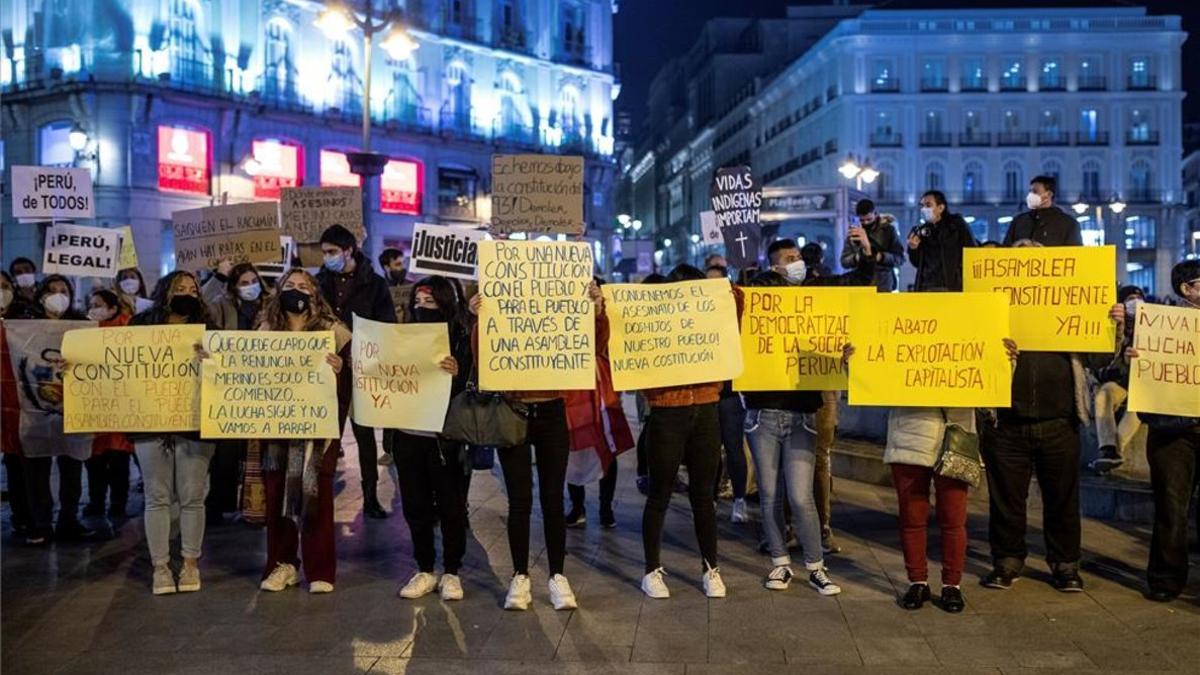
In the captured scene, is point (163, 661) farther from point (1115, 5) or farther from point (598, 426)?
point (1115, 5)

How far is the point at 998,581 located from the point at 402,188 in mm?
40038

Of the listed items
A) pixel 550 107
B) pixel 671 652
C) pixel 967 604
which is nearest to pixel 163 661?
pixel 671 652

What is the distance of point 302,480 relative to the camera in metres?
6.83

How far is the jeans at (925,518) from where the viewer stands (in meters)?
6.48

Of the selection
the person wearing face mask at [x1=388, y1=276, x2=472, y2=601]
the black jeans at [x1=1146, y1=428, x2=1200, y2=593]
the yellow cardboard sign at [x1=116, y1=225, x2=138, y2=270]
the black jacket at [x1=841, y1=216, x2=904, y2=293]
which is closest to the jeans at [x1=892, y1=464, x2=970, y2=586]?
the black jeans at [x1=1146, y1=428, x2=1200, y2=593]

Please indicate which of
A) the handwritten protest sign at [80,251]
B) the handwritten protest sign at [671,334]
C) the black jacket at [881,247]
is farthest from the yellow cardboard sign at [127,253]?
the black jacket at [881,247]

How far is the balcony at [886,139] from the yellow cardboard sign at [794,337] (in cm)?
6454

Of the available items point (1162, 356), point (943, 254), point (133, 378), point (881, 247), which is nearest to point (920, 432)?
point (1162, 356)

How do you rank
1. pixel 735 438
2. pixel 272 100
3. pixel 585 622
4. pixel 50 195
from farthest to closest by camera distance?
1. pixel 272 100
2. pixel 50 195
3. pixel 735 438
4. pixel 585 622

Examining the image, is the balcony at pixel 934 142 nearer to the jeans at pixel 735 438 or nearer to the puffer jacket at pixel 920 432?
the jeans at pixel 735 438

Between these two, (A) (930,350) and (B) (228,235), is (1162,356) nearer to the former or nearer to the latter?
(A) (930,350)

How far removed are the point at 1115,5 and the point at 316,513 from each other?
2944 inches

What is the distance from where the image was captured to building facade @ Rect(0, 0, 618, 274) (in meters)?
35.2

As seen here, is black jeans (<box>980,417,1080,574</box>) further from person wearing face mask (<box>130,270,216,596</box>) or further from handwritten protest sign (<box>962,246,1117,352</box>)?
person wearing face mask (<box>130,270,216,596</box>)
